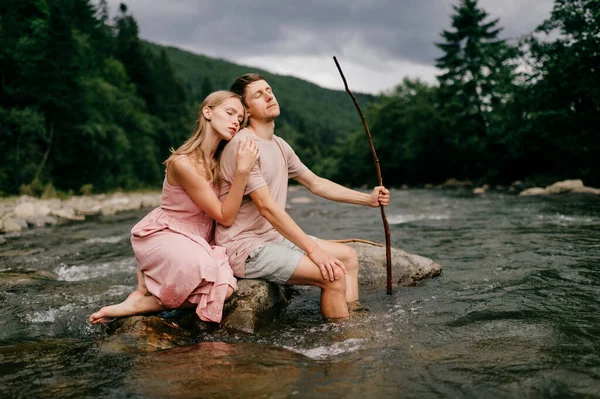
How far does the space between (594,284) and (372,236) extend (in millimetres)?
4696

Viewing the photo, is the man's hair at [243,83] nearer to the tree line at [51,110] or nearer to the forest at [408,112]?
the forest at [408,112]

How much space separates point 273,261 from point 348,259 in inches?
25.6

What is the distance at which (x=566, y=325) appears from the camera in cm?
Result: 329

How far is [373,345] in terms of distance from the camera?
304 centimetres

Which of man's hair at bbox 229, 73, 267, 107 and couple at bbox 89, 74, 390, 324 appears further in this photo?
man's hair at bbox 229, 73, 267, 107

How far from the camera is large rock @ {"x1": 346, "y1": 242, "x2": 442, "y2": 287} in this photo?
484cm

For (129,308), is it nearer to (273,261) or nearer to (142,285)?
(142,285)

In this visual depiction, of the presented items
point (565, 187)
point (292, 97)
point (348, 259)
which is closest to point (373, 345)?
point (348, 259)

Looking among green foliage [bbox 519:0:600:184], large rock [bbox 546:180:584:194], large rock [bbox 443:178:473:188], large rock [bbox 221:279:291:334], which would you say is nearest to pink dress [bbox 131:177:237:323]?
large rock [bbox 221:279:291:334]

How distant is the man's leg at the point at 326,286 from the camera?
135 inches

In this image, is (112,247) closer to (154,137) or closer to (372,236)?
(372,236)

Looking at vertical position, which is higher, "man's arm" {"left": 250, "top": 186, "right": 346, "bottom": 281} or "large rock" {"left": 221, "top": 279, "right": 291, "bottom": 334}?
"man's arm" {"left": 250, "top": 186, "right": 346, "bottom": 281}

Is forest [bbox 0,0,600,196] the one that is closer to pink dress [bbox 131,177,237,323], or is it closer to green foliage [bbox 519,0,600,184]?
green foliage [bbox 519,0,600,184]

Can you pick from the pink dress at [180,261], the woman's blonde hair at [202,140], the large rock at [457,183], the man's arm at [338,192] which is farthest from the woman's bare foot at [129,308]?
the large rock at [457,183]
